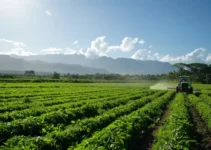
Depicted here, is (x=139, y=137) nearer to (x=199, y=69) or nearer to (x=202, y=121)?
(x=202, y=121)

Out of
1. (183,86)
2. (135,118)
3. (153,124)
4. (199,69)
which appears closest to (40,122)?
(135,118)

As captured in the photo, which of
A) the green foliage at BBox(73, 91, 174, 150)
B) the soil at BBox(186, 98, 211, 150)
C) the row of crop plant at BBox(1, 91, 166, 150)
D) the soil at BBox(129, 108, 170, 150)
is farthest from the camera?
the soil at BBox(186, 98, 211, 150)

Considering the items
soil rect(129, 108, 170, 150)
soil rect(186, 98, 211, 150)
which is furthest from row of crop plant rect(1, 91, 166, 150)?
soil rect(186, 98, 211, 150)

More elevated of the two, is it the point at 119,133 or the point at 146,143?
the point at 119,133

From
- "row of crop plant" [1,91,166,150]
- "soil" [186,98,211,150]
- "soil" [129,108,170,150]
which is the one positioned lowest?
"soil" [129,108,170,150]

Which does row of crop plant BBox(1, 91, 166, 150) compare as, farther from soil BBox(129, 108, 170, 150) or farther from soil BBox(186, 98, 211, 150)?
soil BBox(186, 98, 211, 150)

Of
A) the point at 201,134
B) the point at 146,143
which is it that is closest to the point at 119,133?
the point at 146,143

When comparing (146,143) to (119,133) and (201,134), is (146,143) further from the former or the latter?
(201,134)

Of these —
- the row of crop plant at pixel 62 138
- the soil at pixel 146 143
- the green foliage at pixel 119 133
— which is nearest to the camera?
the green foliage at pixel 119 133

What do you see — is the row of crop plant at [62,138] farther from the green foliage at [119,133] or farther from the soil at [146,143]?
the soil at [146,143]

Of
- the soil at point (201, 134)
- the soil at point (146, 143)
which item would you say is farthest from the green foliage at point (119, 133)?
the soil at point (201, 134)

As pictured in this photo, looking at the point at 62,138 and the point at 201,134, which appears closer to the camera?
the point at 62,138

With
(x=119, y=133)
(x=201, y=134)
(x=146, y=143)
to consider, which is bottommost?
(x=146, y=143)

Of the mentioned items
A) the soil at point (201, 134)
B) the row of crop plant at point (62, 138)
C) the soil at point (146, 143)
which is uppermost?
the row of crop plant at point (62, 138)
